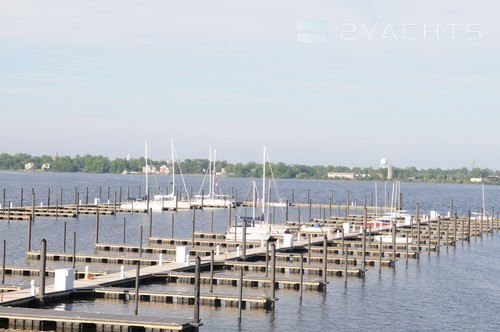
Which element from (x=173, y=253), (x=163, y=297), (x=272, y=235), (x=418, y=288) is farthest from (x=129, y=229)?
(x=163, y=297)

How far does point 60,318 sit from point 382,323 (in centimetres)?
1778

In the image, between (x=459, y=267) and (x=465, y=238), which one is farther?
(x=465, y=238)

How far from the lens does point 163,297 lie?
53.9 metres

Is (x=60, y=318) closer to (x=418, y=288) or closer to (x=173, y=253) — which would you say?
(x=418, y=288)

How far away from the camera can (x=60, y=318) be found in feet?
145

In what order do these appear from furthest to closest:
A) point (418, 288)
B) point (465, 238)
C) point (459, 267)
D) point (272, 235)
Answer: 1. point (465, 238)
2. point (272, 235)
3. point (459, 267)
4. point (418, 288)

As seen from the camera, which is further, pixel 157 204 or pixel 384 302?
pixel 157 204

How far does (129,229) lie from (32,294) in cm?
6473

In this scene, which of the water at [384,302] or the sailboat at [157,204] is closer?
the water at [384,302]

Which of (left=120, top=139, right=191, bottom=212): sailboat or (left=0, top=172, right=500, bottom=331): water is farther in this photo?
(left=120, top=139, right=191, bottom=212): sailboat

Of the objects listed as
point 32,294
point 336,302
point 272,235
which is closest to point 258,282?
point 336,302

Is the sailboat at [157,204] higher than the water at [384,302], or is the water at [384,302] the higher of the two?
the sailboat at [157,204]

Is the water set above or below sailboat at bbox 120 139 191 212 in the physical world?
below

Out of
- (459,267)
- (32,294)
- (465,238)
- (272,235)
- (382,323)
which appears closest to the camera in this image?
(32,294)
